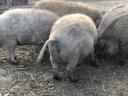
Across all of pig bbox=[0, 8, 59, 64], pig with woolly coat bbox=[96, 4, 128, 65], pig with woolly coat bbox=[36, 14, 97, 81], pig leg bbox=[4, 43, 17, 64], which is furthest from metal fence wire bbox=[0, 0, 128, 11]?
pig with woolly coat bbox=[36, 14, 97, 81]

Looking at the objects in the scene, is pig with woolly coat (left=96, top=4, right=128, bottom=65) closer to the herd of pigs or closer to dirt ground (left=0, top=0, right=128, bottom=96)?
the herd of pigs

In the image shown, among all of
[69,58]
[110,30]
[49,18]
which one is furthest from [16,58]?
[110,30]

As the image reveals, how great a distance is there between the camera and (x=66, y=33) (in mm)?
5340

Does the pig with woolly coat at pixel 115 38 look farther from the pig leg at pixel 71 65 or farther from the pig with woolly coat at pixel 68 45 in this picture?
the pig leg at pixel 71 65

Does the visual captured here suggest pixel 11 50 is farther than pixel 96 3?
No

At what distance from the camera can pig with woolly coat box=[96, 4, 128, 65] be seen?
6273 millimetres

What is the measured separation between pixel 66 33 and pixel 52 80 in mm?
767

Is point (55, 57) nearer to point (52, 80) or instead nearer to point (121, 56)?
point (52, 80)

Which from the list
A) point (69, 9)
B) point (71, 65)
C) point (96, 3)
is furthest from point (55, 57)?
point (96, 3)

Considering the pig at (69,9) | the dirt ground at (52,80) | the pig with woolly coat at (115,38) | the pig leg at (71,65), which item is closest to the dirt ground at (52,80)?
the dirt ground at (52,80)

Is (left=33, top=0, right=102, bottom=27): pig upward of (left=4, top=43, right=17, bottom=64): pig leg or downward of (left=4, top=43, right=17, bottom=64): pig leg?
upward

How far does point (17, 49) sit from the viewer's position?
6.68 m

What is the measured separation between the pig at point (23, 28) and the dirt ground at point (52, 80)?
31cm

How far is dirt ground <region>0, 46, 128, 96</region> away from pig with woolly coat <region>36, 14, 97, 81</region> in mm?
227
